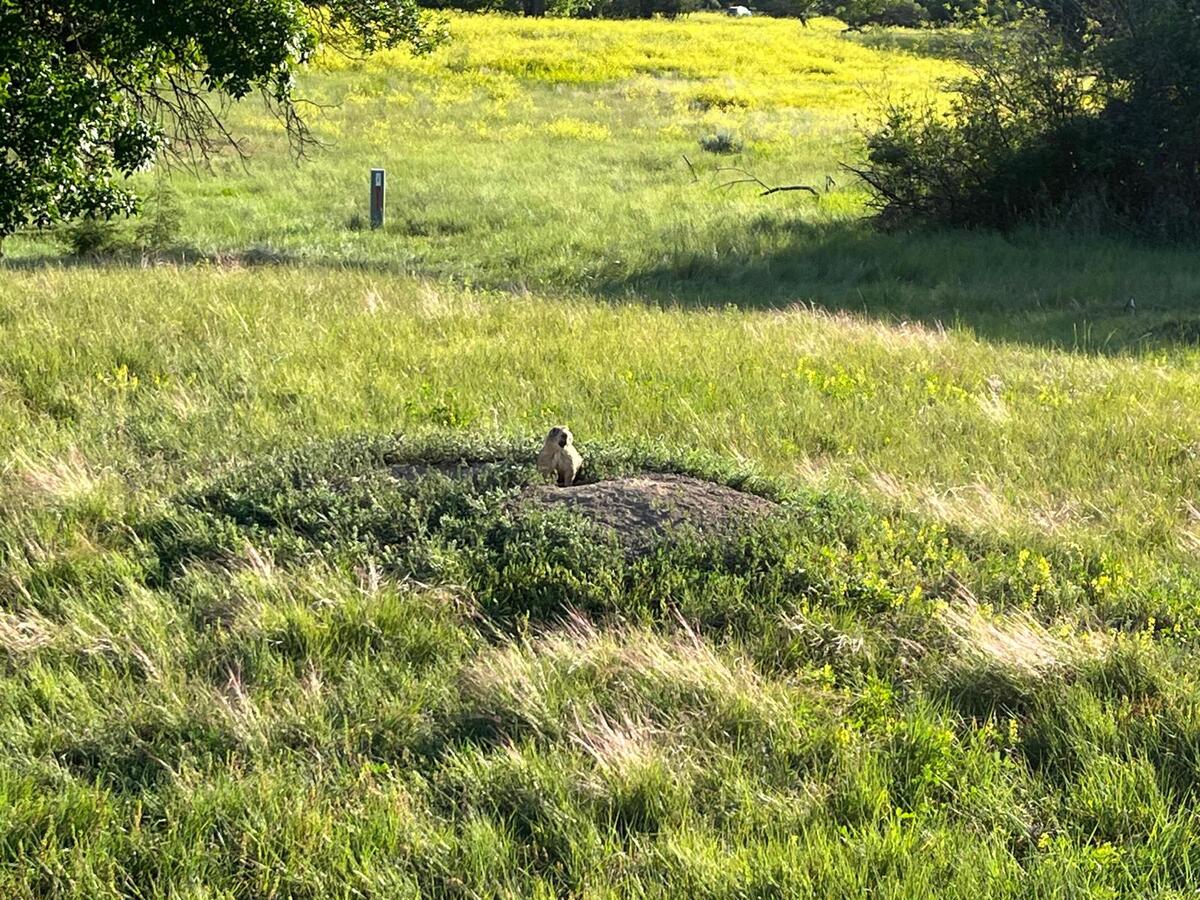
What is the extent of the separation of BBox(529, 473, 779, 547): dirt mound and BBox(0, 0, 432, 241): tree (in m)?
4.76

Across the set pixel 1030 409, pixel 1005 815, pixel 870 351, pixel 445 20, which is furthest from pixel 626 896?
pixel 445 20

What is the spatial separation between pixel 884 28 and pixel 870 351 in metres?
57.6

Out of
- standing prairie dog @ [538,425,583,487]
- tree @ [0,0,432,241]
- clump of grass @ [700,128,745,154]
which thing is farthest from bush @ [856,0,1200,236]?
standing prairie dog @ [538,425,583,487]

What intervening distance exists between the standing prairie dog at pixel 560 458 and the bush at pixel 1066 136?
45.7 ft

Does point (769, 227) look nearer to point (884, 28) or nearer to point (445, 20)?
point (445, 20)

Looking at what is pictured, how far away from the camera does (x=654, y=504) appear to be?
492cm

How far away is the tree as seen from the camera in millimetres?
7707

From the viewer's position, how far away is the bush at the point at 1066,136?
16.5m

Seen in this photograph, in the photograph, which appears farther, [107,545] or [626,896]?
[107,545]

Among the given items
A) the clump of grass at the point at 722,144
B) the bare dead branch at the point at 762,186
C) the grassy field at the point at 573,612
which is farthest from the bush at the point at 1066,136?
the grassy field at the point at 573,612

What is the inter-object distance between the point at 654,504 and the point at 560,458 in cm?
54

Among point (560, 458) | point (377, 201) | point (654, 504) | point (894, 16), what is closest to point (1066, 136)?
point (377, 201)

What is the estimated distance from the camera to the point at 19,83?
25.3 ft

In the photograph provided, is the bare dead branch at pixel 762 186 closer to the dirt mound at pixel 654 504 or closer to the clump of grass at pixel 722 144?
the clump of grass at pixel 722 144
